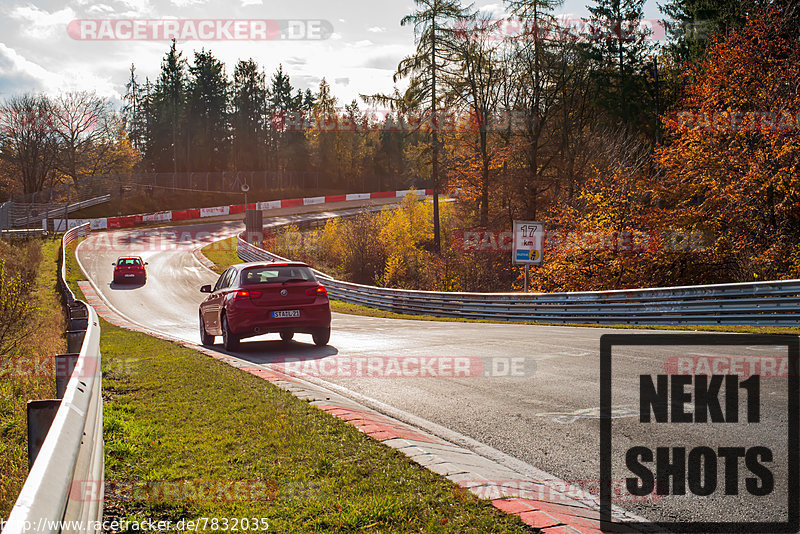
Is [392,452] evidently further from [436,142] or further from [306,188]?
[306,188]

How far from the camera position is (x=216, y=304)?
14039mm

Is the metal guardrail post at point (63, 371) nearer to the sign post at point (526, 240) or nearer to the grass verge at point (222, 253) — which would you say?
the sign post at point (526, 240)

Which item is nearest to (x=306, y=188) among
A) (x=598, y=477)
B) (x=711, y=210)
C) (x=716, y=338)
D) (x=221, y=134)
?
(x=221, y=134)

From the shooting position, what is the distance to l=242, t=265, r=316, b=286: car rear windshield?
1301cm

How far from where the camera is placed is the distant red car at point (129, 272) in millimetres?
38125

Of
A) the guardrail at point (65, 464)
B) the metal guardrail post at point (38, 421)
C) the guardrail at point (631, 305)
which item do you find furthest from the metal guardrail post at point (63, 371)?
the guardrail at point (631, 305)

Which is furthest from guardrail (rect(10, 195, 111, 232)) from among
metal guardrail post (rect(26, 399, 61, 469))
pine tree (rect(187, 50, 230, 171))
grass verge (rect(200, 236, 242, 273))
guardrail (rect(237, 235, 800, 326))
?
metal guardrail post (rect(26, 399, 61, 469))

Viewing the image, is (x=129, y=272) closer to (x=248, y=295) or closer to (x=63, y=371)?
(x=248, y=295)

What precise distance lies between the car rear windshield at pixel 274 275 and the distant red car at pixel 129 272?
27.9 meters

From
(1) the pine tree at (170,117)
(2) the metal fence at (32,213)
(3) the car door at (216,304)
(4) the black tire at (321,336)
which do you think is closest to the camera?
(4) the black tire at (321,336)

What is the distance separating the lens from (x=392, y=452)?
5117 millimetres

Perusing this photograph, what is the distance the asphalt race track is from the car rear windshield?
1407 millimetres

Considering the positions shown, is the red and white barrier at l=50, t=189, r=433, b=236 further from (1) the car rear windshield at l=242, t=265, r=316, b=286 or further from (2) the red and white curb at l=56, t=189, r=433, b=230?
(1) the car rear windshield at l=242, t=265, r=316, b=286

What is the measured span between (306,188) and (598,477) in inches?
3792
